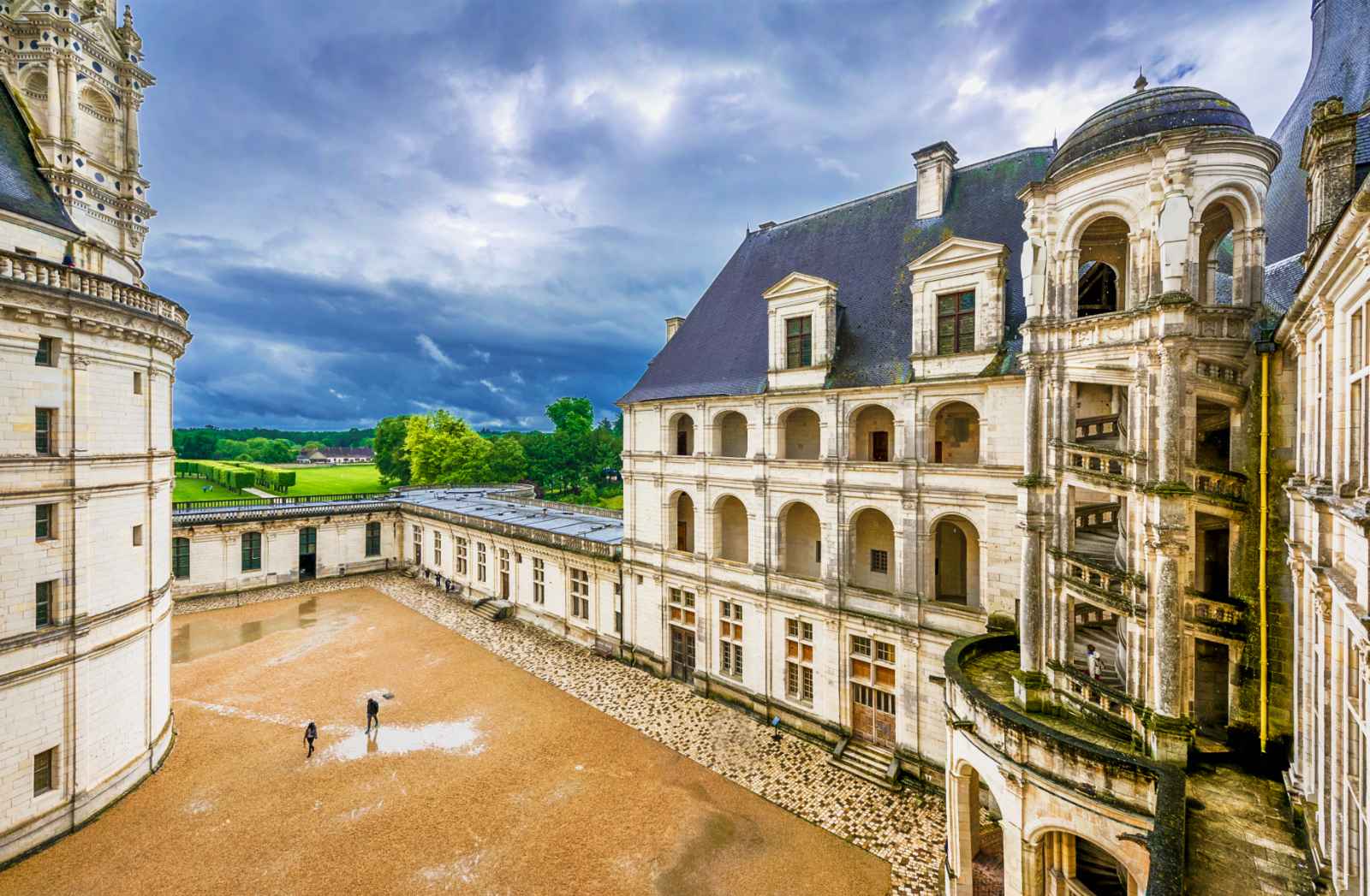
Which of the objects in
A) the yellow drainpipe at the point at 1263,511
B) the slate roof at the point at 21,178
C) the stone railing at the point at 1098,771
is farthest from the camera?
the slate roof at the point at 21,178

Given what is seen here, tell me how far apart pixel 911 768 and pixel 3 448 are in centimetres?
2671

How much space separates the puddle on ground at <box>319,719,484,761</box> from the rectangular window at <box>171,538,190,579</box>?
24615mm

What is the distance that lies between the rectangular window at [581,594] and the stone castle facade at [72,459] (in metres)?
16.0

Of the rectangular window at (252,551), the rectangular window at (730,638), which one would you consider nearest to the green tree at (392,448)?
the rectangular window at (252,551)

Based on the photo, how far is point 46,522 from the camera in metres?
15.6

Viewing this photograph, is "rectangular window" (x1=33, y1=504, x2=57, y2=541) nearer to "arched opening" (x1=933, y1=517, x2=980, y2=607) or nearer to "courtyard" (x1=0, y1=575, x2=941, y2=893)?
"courtyard" (x1=0, y1=575, x2=941, y2=893)

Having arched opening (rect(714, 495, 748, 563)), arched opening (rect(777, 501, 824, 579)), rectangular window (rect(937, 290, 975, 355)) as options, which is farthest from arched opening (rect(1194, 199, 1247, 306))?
arched opening (rect(714, 495, 748, 563))

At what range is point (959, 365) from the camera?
57.6ft

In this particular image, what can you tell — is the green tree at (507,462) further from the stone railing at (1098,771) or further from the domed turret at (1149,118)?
the domed turret at (1149,118)

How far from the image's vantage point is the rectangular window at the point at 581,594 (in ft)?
97.9

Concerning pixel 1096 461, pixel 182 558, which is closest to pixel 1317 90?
pixel 1096 461

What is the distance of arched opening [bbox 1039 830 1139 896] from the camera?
35.5ft

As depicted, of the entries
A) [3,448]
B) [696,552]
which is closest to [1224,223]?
[696,552]

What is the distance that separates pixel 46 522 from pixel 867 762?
2495 cm
